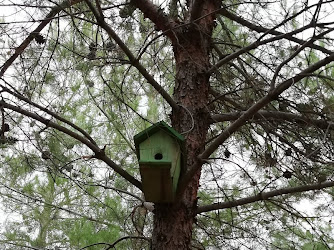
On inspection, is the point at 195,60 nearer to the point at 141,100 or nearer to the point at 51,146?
the point at 51,146

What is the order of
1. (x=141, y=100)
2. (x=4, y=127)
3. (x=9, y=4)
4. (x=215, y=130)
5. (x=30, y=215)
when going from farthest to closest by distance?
(x=30, y=215) → (x=141, y=100) → (x=215, y=130) → (x=4, y=127) → (x=9, y=4)

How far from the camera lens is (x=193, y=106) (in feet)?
8.32

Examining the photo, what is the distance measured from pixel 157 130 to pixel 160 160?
Result: 0.54 feet

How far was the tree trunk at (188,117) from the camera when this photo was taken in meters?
2.21

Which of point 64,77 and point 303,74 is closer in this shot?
point 303,74

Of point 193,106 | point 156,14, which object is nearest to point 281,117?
point 193,106

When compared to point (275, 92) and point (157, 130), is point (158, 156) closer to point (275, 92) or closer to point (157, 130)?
point (157, 130)

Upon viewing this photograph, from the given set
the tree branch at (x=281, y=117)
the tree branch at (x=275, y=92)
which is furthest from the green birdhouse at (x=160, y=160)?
the tree branch at (x=281, y=117)

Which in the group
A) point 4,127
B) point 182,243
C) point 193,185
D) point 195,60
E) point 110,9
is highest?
point 110,9

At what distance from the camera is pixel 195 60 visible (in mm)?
2676

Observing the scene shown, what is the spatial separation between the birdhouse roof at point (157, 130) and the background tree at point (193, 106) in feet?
Answer: 0.20

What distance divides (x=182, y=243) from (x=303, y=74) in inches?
36.9

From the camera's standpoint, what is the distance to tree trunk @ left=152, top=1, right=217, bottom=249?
7.27 feet

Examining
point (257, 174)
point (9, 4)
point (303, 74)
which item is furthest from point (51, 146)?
point (303, 74)
